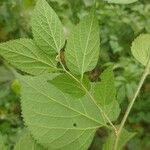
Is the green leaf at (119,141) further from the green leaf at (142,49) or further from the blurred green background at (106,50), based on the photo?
the blurred green background at (106,50)

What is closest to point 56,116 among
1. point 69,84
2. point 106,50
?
point 69,84

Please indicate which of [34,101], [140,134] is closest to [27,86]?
[34,101]

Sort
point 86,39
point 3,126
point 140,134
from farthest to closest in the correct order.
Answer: point 140,134
point 3,126
point 86,39

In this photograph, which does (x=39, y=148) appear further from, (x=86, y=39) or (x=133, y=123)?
(x=133, y=123)

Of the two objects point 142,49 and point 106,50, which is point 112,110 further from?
point 106,50

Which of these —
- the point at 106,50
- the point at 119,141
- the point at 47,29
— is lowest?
the point at 106,50

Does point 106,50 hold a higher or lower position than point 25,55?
lower

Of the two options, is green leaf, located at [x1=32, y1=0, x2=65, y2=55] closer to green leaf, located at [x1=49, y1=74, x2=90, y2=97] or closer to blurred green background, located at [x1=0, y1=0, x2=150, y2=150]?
green leaf, located at [x1=49, y1=74, x2=90, y2=97]
